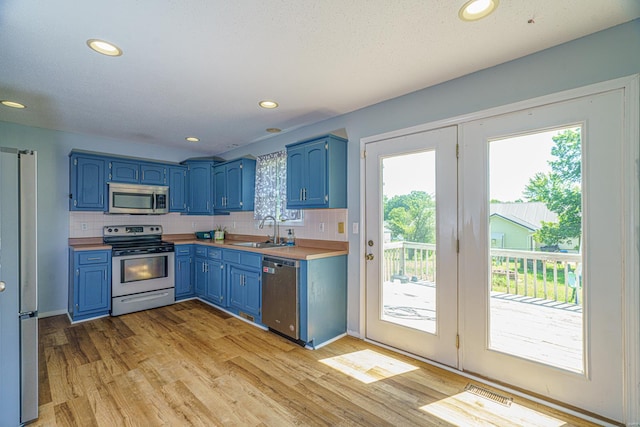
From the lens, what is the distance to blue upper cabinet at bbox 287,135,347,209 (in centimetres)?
300

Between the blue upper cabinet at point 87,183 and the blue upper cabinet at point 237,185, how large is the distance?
61.5 inches

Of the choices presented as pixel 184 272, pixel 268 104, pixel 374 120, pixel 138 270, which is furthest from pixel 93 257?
pixel 374 120

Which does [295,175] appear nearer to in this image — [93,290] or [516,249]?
[516,249]

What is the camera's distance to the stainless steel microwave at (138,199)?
4008 millimetres

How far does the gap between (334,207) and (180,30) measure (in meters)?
1.95

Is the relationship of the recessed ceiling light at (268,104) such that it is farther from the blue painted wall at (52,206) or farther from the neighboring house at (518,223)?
the blue painted wall at (52,206)

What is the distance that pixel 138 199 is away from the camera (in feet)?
13.9

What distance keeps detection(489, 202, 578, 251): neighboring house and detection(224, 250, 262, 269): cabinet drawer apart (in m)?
2.33

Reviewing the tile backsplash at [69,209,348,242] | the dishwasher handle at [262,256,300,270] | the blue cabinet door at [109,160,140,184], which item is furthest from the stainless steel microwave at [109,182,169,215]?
the dishwasher handle at [262,256,300,270]

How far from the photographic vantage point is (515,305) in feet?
6.95

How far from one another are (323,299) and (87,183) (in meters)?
3.52

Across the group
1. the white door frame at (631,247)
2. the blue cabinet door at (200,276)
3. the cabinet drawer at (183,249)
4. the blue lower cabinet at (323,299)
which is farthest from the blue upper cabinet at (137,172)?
the white door frame at (631,247)

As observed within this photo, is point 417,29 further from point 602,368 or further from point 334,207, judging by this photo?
point 602,368

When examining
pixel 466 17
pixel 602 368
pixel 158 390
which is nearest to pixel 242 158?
pixel 158 390
